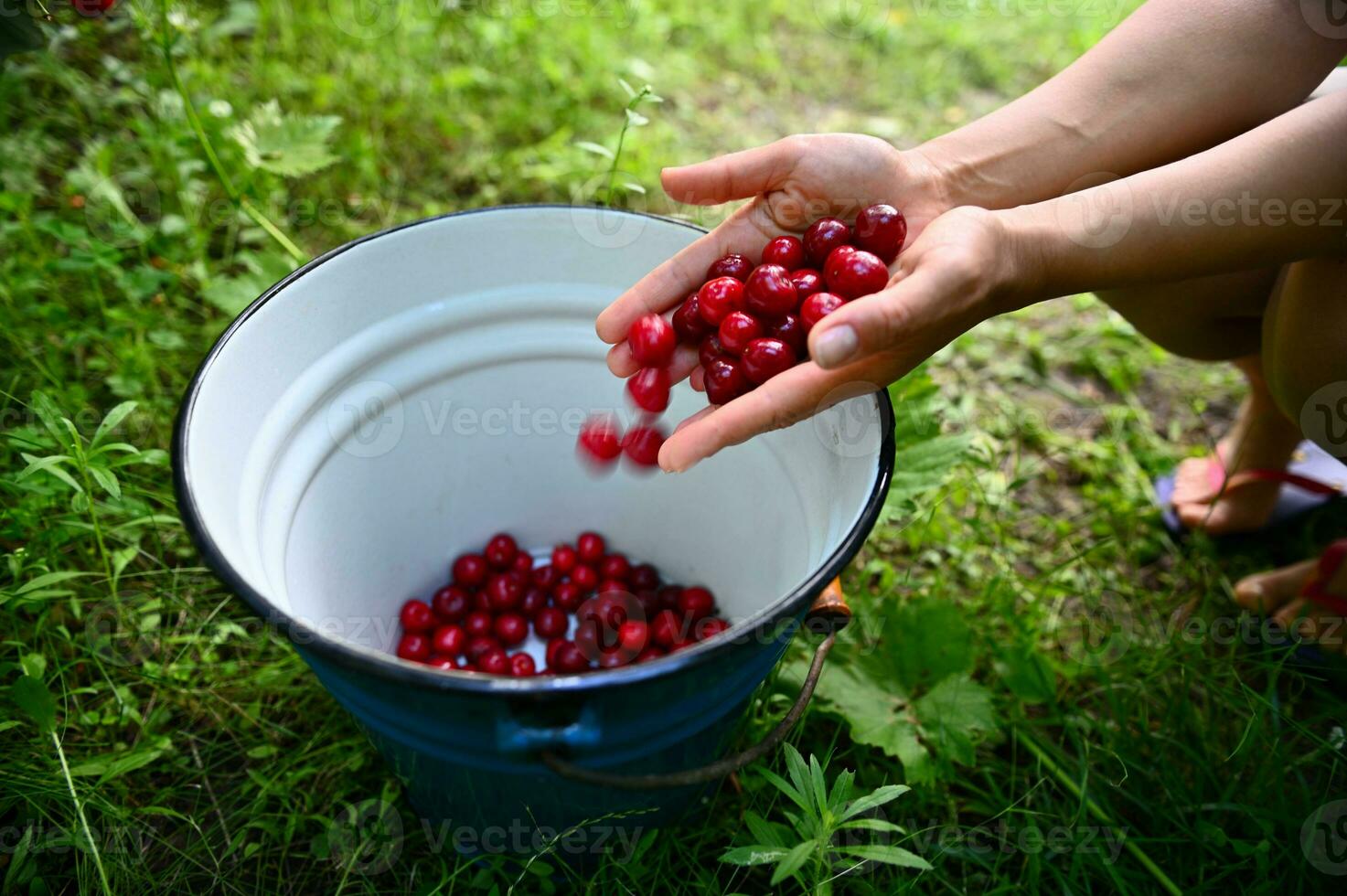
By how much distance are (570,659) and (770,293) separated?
900 millimetres

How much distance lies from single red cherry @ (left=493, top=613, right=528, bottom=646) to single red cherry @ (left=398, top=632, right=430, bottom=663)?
6.5 inches

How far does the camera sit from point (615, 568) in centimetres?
223

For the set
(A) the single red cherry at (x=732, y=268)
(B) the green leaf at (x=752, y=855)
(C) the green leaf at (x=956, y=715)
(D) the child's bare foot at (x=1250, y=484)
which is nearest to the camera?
(B) the green leaf at (x=752, y=855)

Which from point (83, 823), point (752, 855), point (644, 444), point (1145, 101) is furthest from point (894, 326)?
point (83, 823)

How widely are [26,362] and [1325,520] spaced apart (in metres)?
3.38

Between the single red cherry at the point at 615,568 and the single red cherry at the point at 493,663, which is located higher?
the single red cherry at the point at 615,568

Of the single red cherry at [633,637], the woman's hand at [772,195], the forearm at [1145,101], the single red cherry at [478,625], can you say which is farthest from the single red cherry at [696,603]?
the forearm at [1145,101]

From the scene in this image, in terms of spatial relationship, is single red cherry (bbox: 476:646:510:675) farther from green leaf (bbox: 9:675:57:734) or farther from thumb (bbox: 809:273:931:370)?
thumb (bbox: 809:273:931:370)

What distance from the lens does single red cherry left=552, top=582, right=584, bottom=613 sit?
222 centimetres

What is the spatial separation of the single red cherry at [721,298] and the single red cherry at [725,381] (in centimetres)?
8

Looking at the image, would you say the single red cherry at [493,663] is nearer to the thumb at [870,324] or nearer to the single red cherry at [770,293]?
the single red cherry at [770,293]

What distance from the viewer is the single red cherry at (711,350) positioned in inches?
66.5

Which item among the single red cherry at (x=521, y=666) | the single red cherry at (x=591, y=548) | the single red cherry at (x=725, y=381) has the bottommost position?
the single red cherry at (x=521, y=666)

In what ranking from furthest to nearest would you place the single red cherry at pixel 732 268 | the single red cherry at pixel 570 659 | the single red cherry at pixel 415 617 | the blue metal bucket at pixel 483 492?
the single red cherry at pixel 415 617 → the single red cherry at pixel 570 659 → the single red cherry at pixel 732 268 → the blue metal bucket at pixel 483 492
